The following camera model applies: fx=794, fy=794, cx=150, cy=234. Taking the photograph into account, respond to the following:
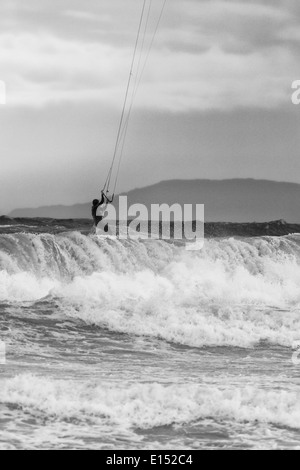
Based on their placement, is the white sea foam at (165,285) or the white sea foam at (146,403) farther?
the white sea foam at (165,285)

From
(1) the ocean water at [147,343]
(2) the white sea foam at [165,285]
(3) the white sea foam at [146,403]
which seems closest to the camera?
(1) the ocean water at [147,343]

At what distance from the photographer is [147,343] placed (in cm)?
1670

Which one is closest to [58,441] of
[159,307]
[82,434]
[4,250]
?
[82,434]

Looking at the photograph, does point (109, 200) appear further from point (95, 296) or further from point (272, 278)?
point (272, 278)

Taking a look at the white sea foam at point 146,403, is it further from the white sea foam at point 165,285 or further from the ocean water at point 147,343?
the white sea foam at point 165,285

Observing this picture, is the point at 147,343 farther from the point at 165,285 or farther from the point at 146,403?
the point at 165,285

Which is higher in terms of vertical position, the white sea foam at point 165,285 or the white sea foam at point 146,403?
the white sea foam at point 165,285

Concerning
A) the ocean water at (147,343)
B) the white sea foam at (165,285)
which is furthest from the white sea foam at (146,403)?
the white sea foam at (165,285)

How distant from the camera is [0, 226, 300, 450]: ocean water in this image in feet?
34.7

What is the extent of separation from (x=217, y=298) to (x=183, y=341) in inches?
239

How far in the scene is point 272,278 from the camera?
27656 millimetres

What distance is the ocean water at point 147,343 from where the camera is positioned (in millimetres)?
10586

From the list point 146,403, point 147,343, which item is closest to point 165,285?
point 147,343
